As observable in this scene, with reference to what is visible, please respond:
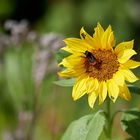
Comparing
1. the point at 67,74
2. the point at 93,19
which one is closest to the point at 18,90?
the point at 67,74

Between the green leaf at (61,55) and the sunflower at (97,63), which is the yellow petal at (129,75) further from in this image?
the green leaf at (61,55)

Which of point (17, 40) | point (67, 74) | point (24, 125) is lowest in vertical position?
point (24, 125)

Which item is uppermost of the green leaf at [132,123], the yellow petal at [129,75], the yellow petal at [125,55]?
the yellow petal at [125,55]

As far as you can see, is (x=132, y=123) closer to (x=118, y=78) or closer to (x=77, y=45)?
(x=118, y=78)

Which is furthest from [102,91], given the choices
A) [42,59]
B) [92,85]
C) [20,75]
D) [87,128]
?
[20,75]

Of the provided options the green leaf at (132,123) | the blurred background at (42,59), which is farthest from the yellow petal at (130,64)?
the blurred background at (42,59)

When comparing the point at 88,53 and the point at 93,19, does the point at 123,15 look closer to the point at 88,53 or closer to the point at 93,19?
the point at 93,19
